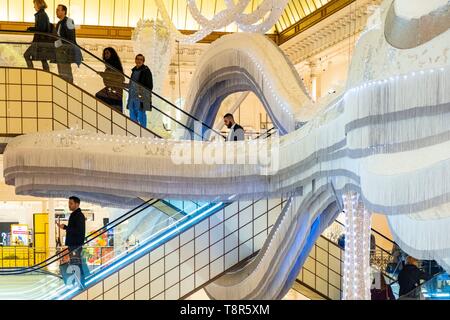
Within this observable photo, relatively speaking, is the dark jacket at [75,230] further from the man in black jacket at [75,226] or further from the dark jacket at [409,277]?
the dark jacket at [409,277]

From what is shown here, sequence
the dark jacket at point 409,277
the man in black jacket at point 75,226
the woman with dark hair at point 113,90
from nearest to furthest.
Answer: the dark jacket at point 409,277 → the man in black jacket at point 75,226 → the woman with dark hair at point 113,90

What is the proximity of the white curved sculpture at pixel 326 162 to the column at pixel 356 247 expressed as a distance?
0.20 m

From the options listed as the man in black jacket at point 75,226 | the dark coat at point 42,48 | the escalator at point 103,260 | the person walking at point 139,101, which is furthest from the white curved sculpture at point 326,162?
the dark coat at point 42,48

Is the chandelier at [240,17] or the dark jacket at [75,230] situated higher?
the chandelier at [240,17]

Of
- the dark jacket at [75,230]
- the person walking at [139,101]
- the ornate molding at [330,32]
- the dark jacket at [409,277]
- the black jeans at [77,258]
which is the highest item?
the ornate molding at [330,32]

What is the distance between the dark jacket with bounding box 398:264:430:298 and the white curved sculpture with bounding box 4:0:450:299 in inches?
41.6

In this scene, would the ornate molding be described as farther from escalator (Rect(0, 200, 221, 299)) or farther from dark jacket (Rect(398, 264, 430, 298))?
dark jacket (Rect(398, 264, 430, 298))

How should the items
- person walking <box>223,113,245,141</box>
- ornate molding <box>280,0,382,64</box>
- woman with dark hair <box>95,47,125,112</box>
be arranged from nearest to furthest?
person walking <box>223,113,245,141</box>
woman with dark hair <box>95,47,125,112</box>
ornate molding <box>280,0,382,64</box>

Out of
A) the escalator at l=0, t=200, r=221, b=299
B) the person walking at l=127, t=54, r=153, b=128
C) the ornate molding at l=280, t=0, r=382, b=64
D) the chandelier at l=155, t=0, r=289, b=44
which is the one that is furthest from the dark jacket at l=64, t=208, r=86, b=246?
the ornate molding at l=280, t=0, r=382, b=64

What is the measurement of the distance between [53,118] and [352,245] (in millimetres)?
4559

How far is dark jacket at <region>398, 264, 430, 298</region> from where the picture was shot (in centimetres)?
980

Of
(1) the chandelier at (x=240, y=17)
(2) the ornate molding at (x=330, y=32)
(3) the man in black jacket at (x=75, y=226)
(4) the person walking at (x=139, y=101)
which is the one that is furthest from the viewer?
(2) the ornate molding at (x=330, y=32)

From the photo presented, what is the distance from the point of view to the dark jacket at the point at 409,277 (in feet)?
32.1

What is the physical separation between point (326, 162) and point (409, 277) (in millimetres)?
1913
